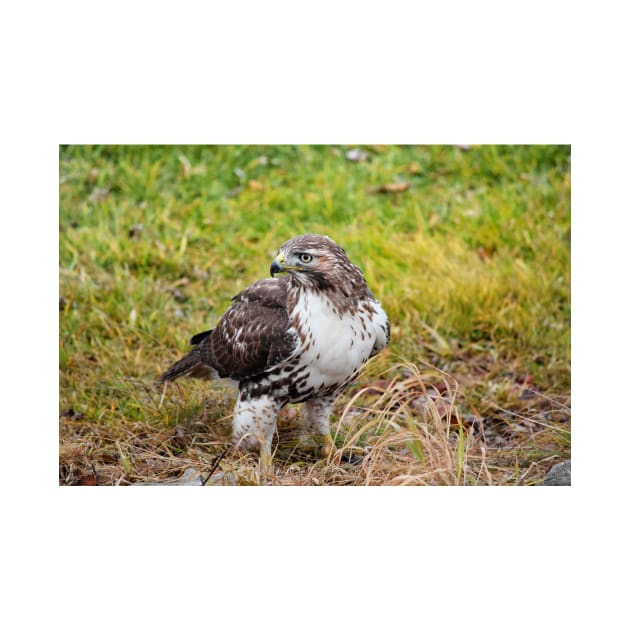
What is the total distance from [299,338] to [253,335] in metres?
0.23

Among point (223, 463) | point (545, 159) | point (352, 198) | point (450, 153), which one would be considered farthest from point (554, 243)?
point (223, 463)

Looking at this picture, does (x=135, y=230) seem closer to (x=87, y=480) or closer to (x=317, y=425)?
(x=87, y=480)

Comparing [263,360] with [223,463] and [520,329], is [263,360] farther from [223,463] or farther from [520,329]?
[520,329]

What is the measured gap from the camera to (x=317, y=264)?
3541mm

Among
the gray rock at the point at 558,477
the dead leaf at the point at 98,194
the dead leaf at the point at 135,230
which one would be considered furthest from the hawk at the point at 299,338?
the dead leaf at the point at 98,194

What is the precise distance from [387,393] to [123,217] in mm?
2340

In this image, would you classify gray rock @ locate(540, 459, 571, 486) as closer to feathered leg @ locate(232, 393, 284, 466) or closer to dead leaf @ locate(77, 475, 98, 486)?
feathered leg @ locate(232, 393, 284, 466)

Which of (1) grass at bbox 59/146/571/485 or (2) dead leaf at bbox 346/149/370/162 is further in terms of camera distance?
(2) dead leaf at bbox 346/149/370/162

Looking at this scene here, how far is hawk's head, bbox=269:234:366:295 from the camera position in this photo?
350 centimetres

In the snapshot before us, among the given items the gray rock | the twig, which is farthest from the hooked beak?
the gray rock

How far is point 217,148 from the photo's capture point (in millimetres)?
5164

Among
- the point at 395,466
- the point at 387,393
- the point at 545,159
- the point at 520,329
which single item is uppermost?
the point at 545,159

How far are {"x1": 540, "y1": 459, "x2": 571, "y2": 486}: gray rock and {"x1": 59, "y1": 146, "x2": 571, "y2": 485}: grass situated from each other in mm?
56

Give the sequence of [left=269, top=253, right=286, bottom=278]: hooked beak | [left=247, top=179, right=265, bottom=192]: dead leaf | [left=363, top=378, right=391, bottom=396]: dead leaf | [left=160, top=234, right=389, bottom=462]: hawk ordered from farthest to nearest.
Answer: [left=247, top=179, right=265, bottom=192]: dead leaf
[left=363, top=378, right=391, bottom=396]: dead leaf
[left=160, top=234, right=389, bottom=462]: hawk
[left=269, top=253, right=286, bottom=278]: hooked beak
